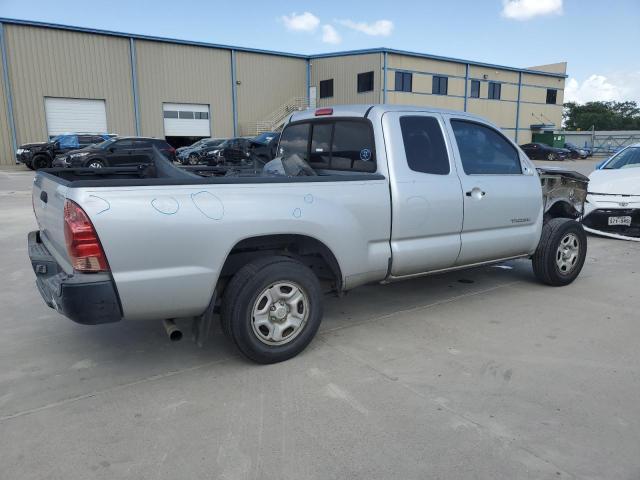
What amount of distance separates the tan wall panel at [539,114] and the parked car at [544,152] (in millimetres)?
8364

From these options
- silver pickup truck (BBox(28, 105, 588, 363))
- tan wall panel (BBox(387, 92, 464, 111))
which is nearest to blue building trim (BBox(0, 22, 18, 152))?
tan wall panel (BBox(387, 92, 464, 111))

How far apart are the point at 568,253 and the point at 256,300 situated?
4.02 meters

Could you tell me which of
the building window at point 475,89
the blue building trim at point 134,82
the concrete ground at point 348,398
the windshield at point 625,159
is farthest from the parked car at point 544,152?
the concrete ground at point 348,398

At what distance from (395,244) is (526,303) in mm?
1915

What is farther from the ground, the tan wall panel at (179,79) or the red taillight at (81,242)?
the tan wall panel at (179,79)

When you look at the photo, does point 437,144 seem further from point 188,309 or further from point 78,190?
point 78,190

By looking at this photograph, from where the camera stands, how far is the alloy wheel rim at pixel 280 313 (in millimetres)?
3656

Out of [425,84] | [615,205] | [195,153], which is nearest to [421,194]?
[615,205]

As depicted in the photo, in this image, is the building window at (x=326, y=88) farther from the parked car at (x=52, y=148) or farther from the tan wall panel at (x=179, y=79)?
the parked car at (x=52, y=148)

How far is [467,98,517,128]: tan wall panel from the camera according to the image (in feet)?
150

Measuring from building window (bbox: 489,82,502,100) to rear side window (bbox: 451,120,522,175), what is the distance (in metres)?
45.5

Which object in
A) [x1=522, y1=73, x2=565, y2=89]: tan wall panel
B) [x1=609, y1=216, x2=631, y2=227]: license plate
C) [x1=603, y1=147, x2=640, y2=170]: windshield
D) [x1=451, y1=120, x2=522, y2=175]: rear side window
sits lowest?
[x1=609, y1=216, x2=631, y2=227]: license plate

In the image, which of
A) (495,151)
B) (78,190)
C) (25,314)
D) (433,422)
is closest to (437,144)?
(495,151)

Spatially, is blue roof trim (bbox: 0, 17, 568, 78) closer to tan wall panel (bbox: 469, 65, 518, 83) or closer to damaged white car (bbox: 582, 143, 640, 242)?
tan wall panel (bbox: 469, 65, 518, 83)
